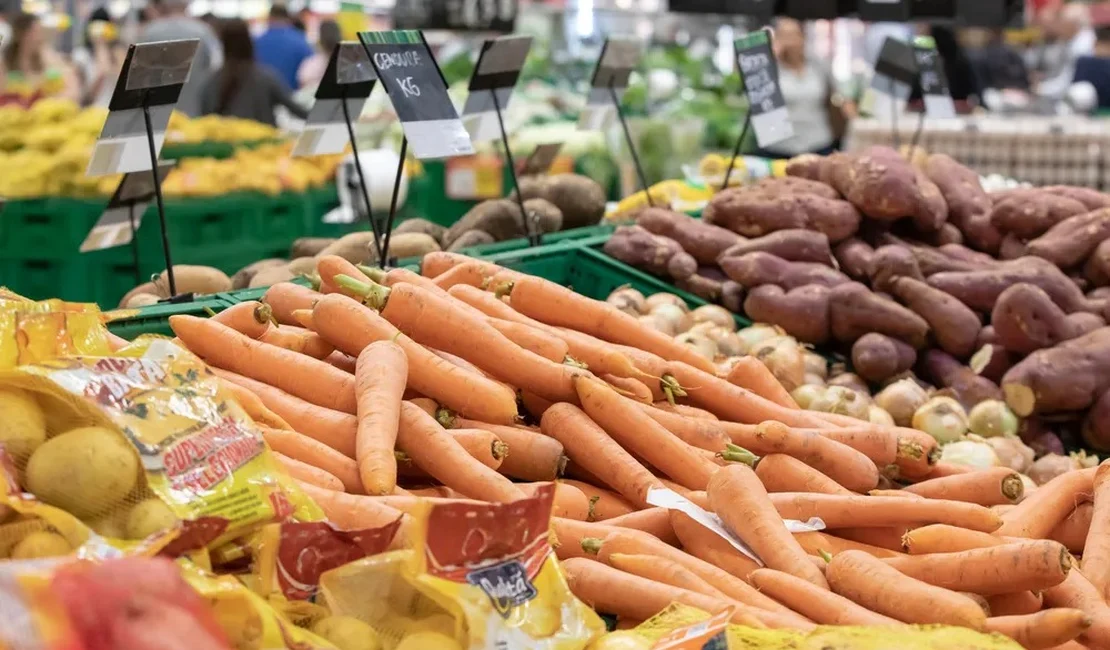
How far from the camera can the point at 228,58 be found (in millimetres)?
9141

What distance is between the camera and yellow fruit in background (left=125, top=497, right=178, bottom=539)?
160 centimetres

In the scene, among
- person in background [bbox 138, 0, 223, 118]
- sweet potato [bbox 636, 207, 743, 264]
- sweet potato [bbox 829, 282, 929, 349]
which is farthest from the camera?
person in background [bbox 138, 0, 223, 118]

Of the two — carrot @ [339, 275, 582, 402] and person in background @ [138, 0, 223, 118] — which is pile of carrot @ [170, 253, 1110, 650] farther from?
person in background @ [138, 0, 223, 118]

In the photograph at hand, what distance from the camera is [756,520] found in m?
2.18

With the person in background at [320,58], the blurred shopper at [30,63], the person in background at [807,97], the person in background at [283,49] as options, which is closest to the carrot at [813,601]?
the person in background at [807,97]

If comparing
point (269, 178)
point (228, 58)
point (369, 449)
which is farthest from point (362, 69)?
point (228, 58)

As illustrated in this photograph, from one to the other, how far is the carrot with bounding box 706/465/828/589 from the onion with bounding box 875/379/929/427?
1.06m

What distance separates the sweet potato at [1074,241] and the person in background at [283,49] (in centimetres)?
825

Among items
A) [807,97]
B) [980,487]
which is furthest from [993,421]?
[807,97]

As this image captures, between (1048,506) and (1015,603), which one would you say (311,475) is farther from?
(1048,506)

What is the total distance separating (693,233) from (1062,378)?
3.81ft

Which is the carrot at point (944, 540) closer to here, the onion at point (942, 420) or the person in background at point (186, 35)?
the onion at point (942, 420)

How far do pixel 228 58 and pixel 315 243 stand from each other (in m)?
5.63

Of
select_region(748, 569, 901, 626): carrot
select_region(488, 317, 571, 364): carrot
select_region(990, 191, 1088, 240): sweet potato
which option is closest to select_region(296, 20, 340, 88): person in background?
select_region(990, 191, 1088, 240): sweet potato
